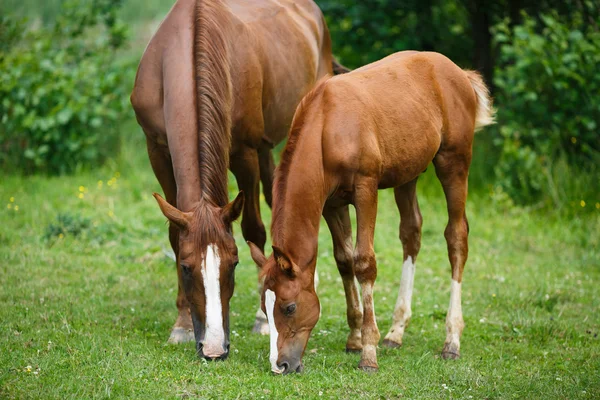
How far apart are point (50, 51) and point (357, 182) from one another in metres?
7.47

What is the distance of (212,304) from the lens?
468 centimetres

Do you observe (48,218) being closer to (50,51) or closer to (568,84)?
(50,51)

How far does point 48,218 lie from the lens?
8430mm

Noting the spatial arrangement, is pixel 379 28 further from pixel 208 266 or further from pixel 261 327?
pixel 208 266

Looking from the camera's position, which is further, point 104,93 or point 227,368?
point 104,93

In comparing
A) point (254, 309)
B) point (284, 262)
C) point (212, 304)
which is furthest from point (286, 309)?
point (254, 309)

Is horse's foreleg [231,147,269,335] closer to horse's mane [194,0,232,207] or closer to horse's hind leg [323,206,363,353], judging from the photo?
horse's mane [194,0,232,207]

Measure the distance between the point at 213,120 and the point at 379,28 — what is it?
603 centimetres

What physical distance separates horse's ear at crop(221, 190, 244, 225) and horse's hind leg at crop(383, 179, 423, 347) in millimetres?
1453

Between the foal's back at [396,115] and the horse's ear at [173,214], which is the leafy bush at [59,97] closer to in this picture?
the horse's ear at [173,214]

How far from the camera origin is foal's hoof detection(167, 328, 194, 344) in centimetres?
541

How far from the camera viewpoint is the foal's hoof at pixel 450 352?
5.18m

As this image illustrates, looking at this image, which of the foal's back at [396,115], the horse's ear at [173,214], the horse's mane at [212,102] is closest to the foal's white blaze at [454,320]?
the foal's back at [396,115]

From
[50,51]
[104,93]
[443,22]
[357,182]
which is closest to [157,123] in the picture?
[357,182]
